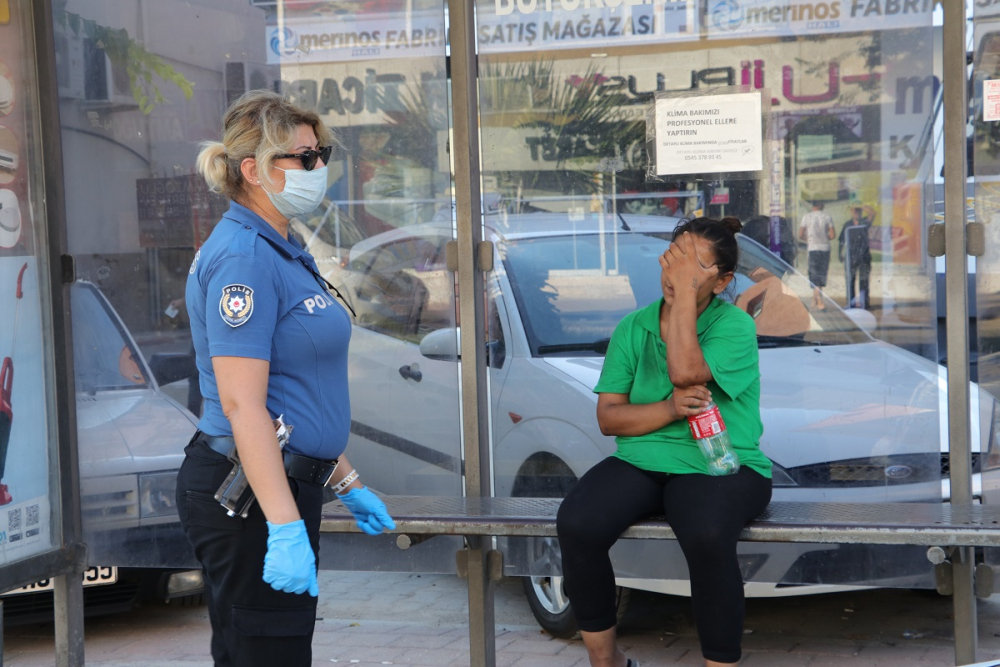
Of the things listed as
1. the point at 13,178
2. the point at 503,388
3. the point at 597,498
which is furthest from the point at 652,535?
the point at 13,178

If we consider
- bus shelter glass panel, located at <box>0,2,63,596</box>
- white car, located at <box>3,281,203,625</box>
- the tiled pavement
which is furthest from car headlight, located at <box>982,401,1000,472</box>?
bus shelter glass panel, located at <box>0,2,63,596</box>

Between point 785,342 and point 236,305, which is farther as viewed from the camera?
point 785,342

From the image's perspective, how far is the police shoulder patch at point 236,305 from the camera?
228 cm

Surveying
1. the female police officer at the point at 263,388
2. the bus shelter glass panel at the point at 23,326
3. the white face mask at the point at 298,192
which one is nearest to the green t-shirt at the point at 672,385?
the female police officer at the point at 263,388

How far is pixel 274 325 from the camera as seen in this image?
2.36 meters

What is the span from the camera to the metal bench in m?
3.47

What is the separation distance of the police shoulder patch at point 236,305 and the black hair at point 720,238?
183 centimetres

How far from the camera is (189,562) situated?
14.6 ft

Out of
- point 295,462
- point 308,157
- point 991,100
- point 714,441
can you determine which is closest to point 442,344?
point 714,441

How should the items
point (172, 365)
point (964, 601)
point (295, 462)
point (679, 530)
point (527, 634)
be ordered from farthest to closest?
point (527, 634), point (172, 365), point (964, 601), point (679, 530), point (295, 462)

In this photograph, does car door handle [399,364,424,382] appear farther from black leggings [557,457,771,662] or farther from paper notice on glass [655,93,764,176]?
paper notice on glass [655,93,764,176]

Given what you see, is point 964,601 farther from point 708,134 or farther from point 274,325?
point 274,325

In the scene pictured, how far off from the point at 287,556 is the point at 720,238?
1.97m

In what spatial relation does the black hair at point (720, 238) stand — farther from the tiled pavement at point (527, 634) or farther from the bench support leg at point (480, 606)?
the tiled pavement at point (527, 634)
